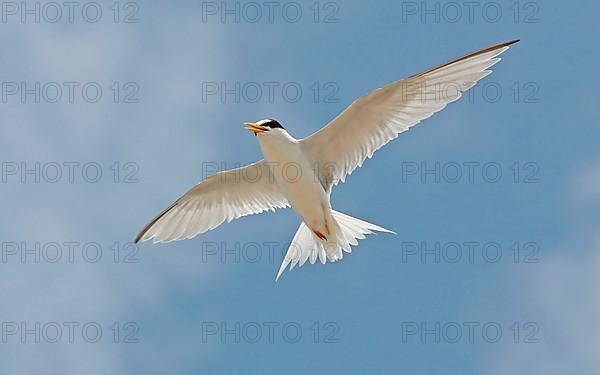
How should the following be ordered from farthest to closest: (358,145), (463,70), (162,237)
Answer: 1. (162,237)
2. (358,145)
3. (463,70)

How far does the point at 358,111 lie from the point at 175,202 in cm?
288

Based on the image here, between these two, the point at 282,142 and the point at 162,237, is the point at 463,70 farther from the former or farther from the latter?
the point at 162,237

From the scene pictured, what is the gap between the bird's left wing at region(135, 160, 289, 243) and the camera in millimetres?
14969

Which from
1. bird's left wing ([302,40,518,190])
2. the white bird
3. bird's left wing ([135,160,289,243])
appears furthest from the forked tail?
bird's left wing ([135,160,289,243])

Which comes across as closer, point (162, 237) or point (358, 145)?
point (358, 145)

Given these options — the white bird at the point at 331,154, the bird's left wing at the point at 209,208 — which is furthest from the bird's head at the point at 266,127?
the bird's left wing at the point at 209,208

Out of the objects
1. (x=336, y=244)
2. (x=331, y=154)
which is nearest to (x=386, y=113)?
(x=331, y=154)

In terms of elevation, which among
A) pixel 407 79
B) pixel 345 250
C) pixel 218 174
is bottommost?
pixel 345 250

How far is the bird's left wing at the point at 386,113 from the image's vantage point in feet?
43.5

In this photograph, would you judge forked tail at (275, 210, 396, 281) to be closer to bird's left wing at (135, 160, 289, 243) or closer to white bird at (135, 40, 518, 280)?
white bird at (135, 40, 518, 280)

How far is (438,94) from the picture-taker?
1353 centimetres

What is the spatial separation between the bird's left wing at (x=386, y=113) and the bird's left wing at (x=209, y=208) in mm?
1066

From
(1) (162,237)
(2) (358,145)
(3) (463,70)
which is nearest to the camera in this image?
(3) (463,70)

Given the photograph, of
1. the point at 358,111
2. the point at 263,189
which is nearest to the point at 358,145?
the point at 358,111
